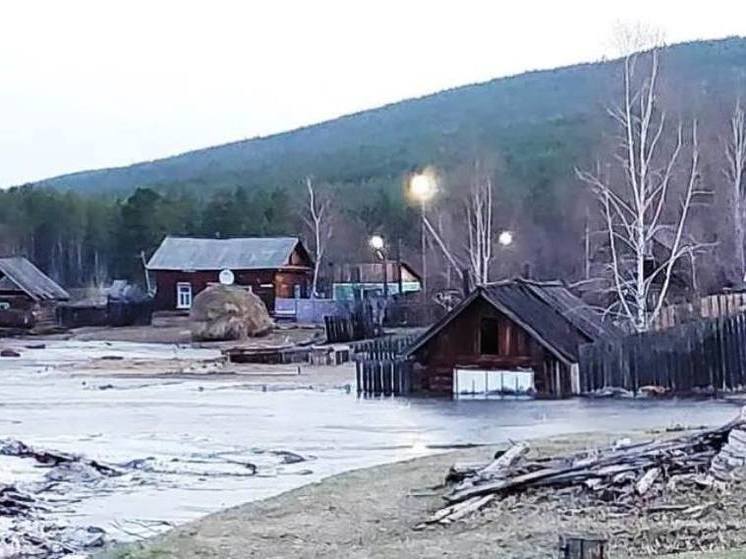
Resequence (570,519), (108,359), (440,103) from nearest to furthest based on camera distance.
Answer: (570,519), (108,359), (440,103)

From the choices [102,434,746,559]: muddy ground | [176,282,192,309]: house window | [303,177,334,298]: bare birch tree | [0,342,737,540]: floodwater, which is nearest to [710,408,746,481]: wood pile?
[102,434,746,559]: muddy ground

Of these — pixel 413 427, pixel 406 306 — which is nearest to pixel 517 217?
pixel 406 306

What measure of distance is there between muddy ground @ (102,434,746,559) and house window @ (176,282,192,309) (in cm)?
6905

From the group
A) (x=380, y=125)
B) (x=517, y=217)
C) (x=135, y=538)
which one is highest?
(x=380, y=125)

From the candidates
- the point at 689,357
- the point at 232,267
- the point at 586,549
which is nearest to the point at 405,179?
the point at 232,267

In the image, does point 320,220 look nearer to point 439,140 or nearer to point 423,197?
point 423,197

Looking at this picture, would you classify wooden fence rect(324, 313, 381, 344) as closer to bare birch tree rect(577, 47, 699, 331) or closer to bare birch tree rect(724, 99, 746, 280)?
bare birch tree rect(577, 47, 699, 331)

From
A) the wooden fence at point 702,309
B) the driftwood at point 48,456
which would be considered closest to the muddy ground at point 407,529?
the driftwood at point 48,456

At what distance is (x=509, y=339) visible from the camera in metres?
34.0

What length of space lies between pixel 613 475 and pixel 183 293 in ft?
238

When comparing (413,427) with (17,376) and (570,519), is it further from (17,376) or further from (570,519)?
(17,376)

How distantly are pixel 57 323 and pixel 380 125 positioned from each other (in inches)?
3243

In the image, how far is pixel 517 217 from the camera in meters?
96.4

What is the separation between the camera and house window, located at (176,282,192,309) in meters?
85.4
